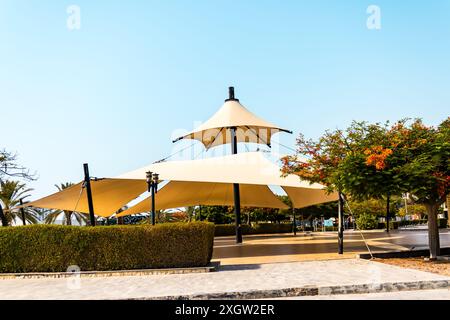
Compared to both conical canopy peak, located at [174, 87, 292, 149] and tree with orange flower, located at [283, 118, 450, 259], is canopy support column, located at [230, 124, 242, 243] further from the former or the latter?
tree with orange flower, located at [283, 118, 450, 259]

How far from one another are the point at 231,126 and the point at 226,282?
14.7m

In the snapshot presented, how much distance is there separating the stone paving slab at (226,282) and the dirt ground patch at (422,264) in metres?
0.68

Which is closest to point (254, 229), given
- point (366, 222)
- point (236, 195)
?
point (366, 222)

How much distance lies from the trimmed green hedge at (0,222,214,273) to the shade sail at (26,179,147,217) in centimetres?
→ 388

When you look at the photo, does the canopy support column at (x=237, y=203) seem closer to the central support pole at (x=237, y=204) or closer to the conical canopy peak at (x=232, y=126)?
the central support pole at (x=237, y=204)

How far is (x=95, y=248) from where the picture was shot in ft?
42.1

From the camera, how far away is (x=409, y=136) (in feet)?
46.0

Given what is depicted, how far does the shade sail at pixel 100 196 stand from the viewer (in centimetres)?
1859

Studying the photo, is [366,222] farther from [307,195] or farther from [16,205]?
[16,205]

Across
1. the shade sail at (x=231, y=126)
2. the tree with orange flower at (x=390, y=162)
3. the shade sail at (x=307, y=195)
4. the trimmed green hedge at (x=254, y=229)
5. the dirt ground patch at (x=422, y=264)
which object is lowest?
the trimmed green hedge at (x=254, y=229)

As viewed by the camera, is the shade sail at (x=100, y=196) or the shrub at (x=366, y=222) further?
the shrub at (x=366, y=222)

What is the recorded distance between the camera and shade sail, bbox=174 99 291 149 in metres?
24.9

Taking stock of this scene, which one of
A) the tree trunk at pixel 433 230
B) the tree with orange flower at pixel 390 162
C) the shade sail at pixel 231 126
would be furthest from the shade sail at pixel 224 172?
the shade sail at pixel 231 126
